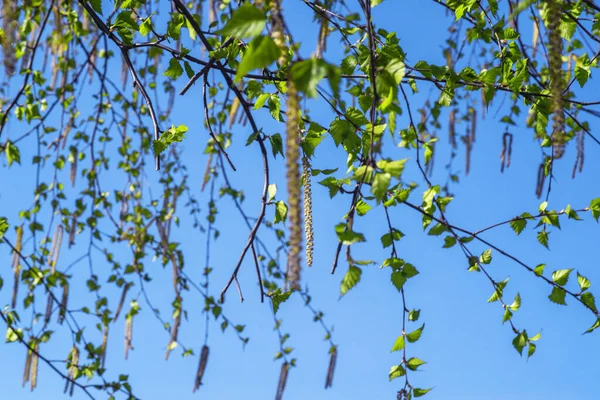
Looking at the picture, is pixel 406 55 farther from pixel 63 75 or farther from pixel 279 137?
pixel 63 75

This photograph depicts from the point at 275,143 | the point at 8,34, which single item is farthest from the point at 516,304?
the point at 8,34

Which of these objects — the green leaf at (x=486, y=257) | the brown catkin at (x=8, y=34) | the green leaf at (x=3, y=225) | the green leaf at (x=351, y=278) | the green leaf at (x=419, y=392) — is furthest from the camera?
the green leaf at (x=3, y=225)

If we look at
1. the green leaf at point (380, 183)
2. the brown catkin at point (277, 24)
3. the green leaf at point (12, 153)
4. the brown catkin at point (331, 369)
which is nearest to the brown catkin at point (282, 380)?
the brown catkin at point (331, 369)

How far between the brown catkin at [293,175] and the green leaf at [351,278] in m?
0.36

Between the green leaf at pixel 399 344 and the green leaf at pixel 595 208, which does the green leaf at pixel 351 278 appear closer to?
the green leaf at pixel 399 344

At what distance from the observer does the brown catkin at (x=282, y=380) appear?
3744 millimetres

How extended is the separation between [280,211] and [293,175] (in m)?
0.87

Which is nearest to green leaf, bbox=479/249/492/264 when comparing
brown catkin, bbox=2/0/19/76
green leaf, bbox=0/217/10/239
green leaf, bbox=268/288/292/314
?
green leaf, bbox=268/288/292/314

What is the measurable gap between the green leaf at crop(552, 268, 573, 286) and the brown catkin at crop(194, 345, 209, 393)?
7.53ft

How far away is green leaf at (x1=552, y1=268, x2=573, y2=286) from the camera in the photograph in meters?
1.89

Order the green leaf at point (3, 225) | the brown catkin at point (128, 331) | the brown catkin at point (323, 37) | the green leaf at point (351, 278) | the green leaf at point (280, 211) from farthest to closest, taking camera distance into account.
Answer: the brown catkin at point (128, 331) < the brown catkin at point (323, 37) < the green leaf at point (3, 225) < the green leaf at point (280, 211) < the green leaf at point (351, 278)

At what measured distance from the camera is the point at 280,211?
1747mm

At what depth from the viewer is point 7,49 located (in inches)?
39.0

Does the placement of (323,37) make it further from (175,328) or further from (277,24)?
(277,24)
